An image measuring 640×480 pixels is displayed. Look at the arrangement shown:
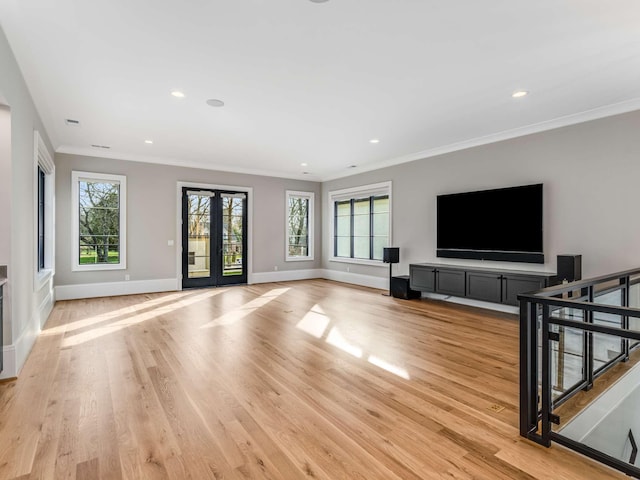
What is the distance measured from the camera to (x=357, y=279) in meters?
8.50

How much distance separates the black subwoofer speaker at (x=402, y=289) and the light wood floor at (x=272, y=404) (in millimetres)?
1707

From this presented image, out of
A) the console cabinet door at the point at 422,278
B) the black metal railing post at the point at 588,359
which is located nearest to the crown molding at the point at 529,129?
the console cabinet door at the point at 422,278

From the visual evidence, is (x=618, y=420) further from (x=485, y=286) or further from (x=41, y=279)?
(x=41, y=279)

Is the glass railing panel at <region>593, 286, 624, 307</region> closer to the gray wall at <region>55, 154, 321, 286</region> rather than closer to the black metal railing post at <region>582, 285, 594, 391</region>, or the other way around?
the black metal railing post at <region>582, 285, 594, 391</region>

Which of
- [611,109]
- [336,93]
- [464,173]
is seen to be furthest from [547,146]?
[336,93]

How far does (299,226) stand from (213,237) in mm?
2453

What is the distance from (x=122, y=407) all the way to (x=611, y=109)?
6.18m

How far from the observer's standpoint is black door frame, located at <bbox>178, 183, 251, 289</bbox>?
765cm

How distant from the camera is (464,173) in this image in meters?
6.11

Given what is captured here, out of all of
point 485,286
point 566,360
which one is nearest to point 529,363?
point 566,360

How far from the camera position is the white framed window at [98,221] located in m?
6.55

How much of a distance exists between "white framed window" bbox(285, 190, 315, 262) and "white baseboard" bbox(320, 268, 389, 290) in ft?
2.40

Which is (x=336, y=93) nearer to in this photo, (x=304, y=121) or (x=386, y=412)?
(x=304, y=121)

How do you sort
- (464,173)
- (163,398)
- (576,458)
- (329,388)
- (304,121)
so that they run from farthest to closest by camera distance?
1. (464,173)
2. (304,121)
3. (329,388)
4. (163,398)
5. (576,458)
